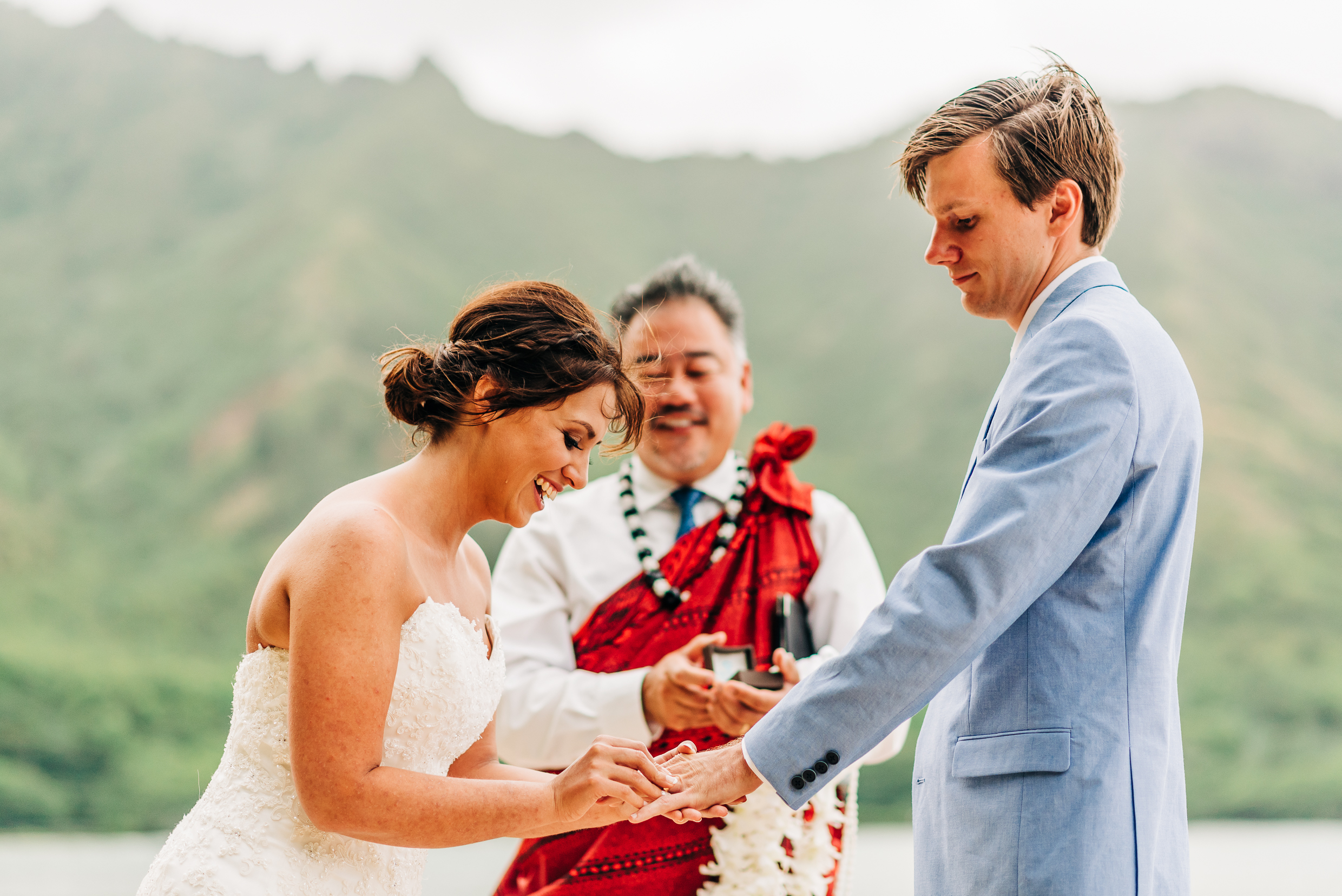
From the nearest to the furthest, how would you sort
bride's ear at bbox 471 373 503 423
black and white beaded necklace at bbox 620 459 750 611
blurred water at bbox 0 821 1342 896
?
1. bride's ear at bbox 471 373 503 423
2. black and white beaded necklace at bbox 620 459 750 611
3. blurred water at bbox 0 821 1342 896

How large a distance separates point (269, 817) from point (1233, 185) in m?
17.3

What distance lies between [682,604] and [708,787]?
2.34 ft

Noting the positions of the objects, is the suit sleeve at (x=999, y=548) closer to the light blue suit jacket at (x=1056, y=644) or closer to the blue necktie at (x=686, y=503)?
the light blue suit jacket at (x=1056, y=644)

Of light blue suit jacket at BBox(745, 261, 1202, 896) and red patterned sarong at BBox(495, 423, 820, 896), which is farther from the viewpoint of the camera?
red patterned sarong at BBox(495, 423, 820, 896)

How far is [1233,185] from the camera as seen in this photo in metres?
15.6

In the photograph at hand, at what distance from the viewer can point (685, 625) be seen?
2451 millimetres

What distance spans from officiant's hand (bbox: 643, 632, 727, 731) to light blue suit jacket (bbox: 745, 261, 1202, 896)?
0.54 meters

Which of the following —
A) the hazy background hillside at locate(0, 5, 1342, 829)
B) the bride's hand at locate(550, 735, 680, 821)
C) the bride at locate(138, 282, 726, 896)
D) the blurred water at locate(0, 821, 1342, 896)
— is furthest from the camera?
the hazy background hillside at locate(0, 5, 1342, 829)

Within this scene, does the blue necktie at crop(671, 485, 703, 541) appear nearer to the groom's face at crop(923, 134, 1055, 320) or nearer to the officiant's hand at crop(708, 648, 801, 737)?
the officiant's hand at crop(708, 648, 801, 737)

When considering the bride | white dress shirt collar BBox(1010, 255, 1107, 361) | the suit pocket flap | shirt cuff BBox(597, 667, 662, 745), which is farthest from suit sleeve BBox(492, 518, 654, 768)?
white dress shirt collar BBox(1010, 255, 1107, 361)

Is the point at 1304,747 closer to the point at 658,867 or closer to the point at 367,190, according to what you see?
the point at 658,867

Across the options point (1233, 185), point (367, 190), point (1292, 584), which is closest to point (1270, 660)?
point (1292, 584)

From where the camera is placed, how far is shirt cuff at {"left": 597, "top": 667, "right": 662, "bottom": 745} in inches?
91.7

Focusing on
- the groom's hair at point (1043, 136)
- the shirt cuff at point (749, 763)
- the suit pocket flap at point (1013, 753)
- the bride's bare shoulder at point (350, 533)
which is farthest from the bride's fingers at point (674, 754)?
the groom's hair at point (1043, 136)
